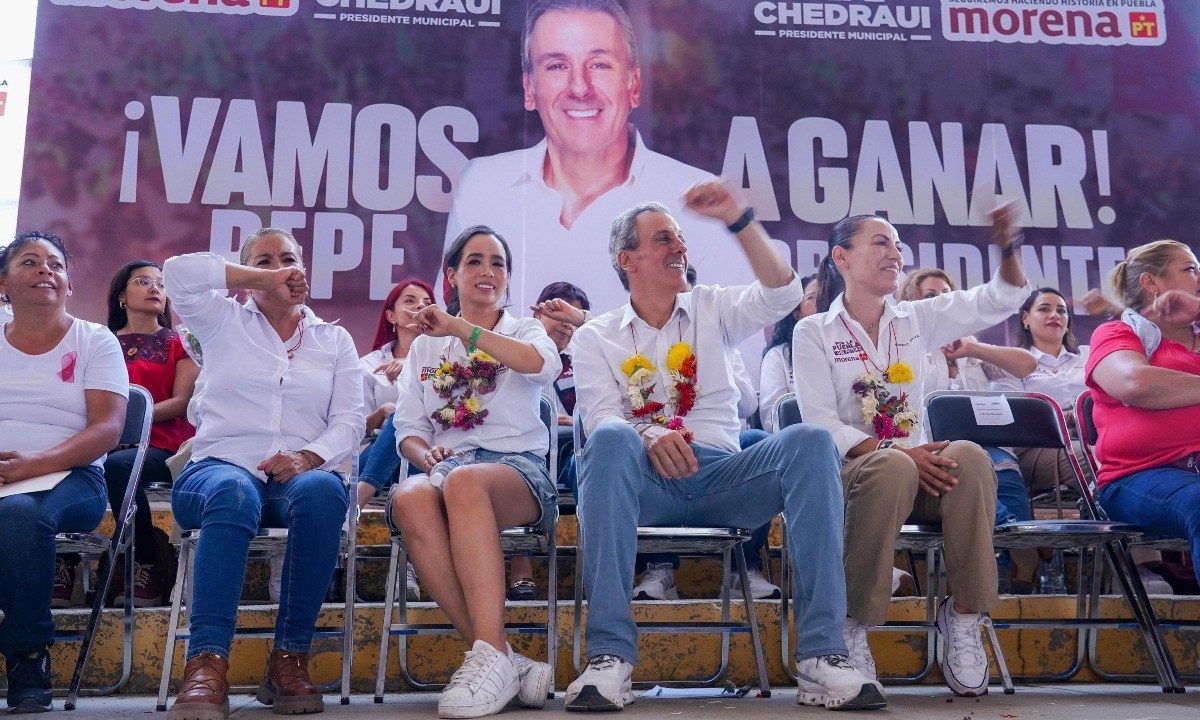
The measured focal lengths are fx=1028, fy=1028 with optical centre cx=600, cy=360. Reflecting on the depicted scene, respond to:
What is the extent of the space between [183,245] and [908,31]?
14.0 feet

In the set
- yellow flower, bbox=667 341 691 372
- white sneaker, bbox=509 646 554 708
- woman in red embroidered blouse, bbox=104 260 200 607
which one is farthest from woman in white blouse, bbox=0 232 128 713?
yellow flower, bbox=667 341 691 372

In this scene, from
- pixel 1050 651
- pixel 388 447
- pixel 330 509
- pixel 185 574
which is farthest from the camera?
pixel 388 447

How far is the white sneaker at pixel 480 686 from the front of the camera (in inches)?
88.2

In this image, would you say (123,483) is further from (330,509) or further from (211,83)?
(211,83)

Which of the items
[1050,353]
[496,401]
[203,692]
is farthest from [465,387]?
[1050,353]

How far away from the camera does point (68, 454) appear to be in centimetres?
276

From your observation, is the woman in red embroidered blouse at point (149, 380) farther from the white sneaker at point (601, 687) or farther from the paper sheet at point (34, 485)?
the white sneaker at point (601, 687)

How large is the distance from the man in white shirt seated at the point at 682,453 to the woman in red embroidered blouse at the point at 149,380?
4.96ft

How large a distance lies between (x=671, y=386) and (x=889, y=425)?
0.64 meters

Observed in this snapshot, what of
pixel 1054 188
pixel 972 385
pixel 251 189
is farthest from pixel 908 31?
pixel 251 189

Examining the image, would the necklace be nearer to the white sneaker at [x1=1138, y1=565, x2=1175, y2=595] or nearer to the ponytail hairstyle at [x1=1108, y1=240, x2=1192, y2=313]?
the ponytail hairstyle at [x1=1108, y1=240, x2=1192, y2=313]

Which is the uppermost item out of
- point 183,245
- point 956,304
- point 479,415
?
point 183,245

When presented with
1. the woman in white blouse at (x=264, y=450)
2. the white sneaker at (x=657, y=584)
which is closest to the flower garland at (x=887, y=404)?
the white sneaker at (x=657, y=584)

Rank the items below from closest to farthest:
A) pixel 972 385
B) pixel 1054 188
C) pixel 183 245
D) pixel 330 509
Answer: pixel 330 509
pixel 972 385
pixel 183 245
pixel 1054 188
